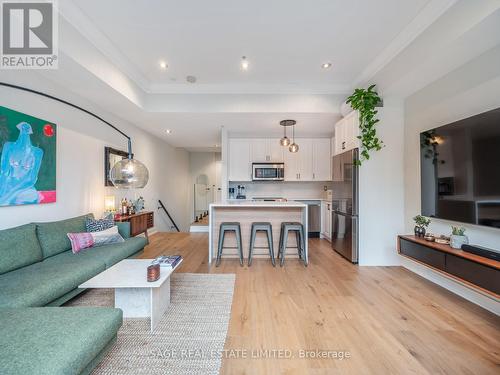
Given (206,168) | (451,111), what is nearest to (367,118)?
(451,111)

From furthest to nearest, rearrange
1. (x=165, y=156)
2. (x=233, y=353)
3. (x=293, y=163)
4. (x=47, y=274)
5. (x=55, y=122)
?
(x=165, y=156)
(x=293, y=163)
(x=55, y=122)
(x=47, y=274)
(x=233, y=353)

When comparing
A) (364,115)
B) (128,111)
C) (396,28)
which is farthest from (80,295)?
(396,28)

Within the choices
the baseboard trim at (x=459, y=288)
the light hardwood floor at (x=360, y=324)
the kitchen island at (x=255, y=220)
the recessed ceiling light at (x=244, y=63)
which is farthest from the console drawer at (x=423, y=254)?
the recessed ceiling light at (x=244, y=63)

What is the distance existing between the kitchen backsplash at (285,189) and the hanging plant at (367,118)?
2.65 meters

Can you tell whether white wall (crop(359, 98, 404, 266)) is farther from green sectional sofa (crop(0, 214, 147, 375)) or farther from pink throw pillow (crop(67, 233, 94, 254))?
pink throw pillow (crop(67, 233, 94, 254))

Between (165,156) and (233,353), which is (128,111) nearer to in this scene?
(165,156)

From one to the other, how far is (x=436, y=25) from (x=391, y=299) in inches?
115

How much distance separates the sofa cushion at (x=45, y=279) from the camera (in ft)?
5.44

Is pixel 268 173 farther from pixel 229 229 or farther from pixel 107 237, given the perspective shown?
pixel 107 237

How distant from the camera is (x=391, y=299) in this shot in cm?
246

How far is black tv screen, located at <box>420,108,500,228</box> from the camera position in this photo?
81.1 inches

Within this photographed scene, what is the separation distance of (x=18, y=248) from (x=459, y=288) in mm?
4787

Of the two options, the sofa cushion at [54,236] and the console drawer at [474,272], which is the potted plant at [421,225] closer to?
the console drawer at [474,272]

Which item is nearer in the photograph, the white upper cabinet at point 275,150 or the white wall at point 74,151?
the white wall at point 74,151
